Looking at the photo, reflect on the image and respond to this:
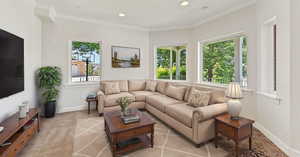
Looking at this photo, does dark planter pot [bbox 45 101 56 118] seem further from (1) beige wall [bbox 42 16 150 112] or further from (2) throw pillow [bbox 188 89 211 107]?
(2) throw pillow [bbox 188 89 211 107]

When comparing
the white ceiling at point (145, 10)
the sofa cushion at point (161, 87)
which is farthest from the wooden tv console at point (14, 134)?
the sofa cushion at point (161, 87)

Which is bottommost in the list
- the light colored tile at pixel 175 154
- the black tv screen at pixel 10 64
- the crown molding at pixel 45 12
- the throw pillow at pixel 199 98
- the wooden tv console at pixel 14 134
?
the light colored tile at pixel 175 154

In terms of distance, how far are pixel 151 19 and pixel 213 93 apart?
9.57 feet

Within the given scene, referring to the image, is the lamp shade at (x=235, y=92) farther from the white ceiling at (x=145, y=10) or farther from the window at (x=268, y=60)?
the white ceiling at (x=145, y=10)

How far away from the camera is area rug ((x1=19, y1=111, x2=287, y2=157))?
205cm

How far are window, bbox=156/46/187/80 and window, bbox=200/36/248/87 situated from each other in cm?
75

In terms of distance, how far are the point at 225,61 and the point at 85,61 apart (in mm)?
4295

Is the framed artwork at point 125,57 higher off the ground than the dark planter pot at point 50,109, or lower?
higher

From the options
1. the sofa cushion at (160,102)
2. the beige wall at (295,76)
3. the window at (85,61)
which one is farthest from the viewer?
the window at (85,61)

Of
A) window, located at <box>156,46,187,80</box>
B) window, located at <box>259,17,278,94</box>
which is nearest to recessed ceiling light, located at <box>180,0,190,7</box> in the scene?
window, located at <box>259,17,278,94</box>

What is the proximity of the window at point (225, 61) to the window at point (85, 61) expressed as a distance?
11.6 feet

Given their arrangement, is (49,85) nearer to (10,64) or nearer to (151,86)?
(10,64)

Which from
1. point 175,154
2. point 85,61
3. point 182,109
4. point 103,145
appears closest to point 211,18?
point 182,109

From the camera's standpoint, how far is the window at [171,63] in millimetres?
5020
